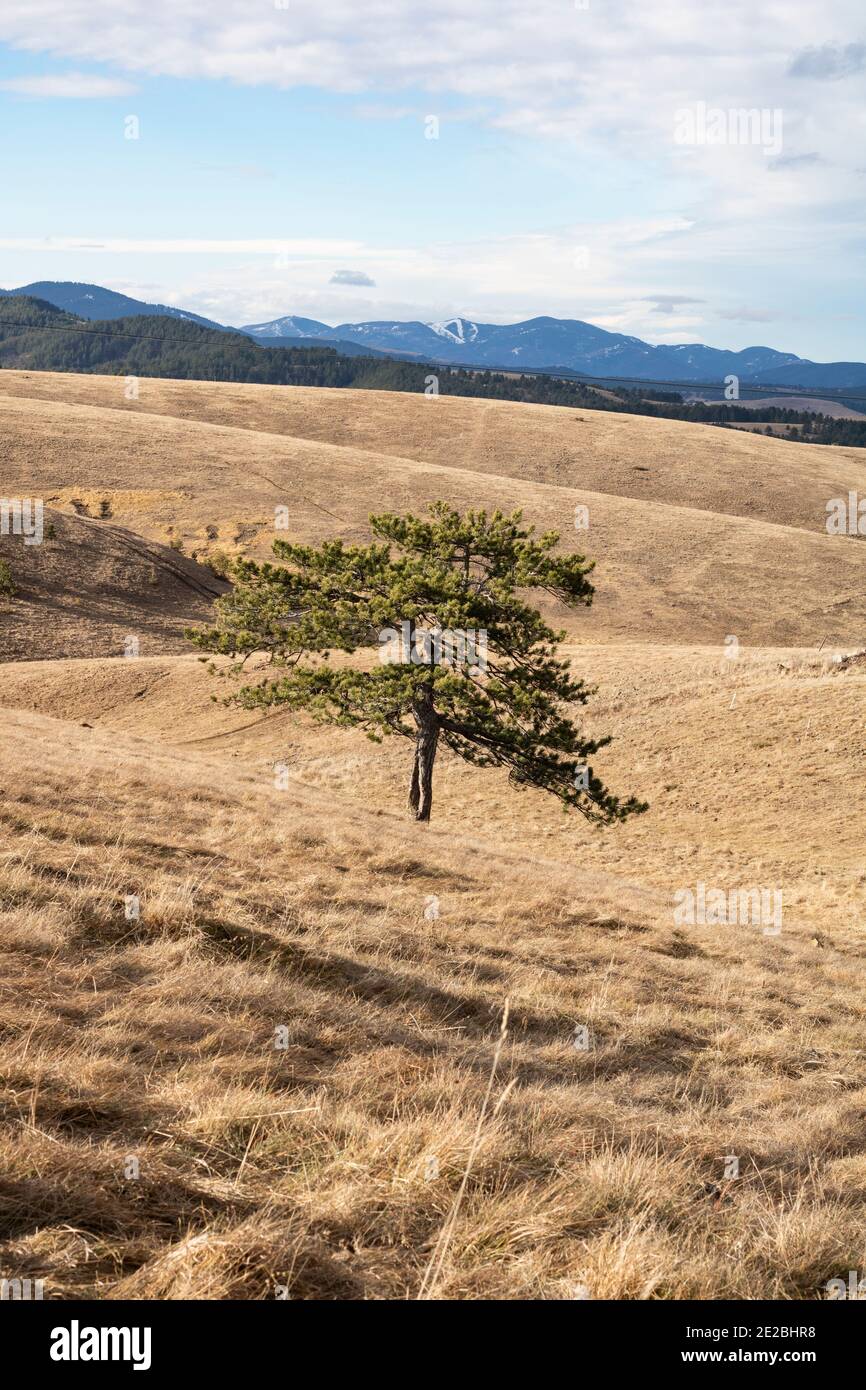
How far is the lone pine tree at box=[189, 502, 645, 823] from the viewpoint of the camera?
2369 centimetres

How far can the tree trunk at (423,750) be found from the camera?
85.4 feet

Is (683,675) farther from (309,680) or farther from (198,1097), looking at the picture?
(198,1097)

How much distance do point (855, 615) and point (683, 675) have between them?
31.7 m

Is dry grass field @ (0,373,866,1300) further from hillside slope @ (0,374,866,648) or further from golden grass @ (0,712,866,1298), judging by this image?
hillside slope @ (0,374,866,648)

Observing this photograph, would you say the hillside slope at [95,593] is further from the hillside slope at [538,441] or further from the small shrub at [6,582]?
the hillside slope at [538,441]

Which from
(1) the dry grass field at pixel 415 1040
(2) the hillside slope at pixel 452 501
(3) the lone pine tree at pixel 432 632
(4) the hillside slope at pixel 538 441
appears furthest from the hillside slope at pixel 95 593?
(4) the hillside slope at pixel 538 441

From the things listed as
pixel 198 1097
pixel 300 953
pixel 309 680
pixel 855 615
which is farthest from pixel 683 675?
pixel 198 1097

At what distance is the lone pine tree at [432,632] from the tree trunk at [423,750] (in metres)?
0.06

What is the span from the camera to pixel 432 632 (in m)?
25.2

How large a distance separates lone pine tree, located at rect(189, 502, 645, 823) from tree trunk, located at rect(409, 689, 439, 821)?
62 millimetres

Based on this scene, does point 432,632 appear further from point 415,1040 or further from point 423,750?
point 415,1040

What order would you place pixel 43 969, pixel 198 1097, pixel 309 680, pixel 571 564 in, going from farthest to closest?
pixel 309 680 < pixel 571 564 < pixel 43 969 < pixel 198 1097
